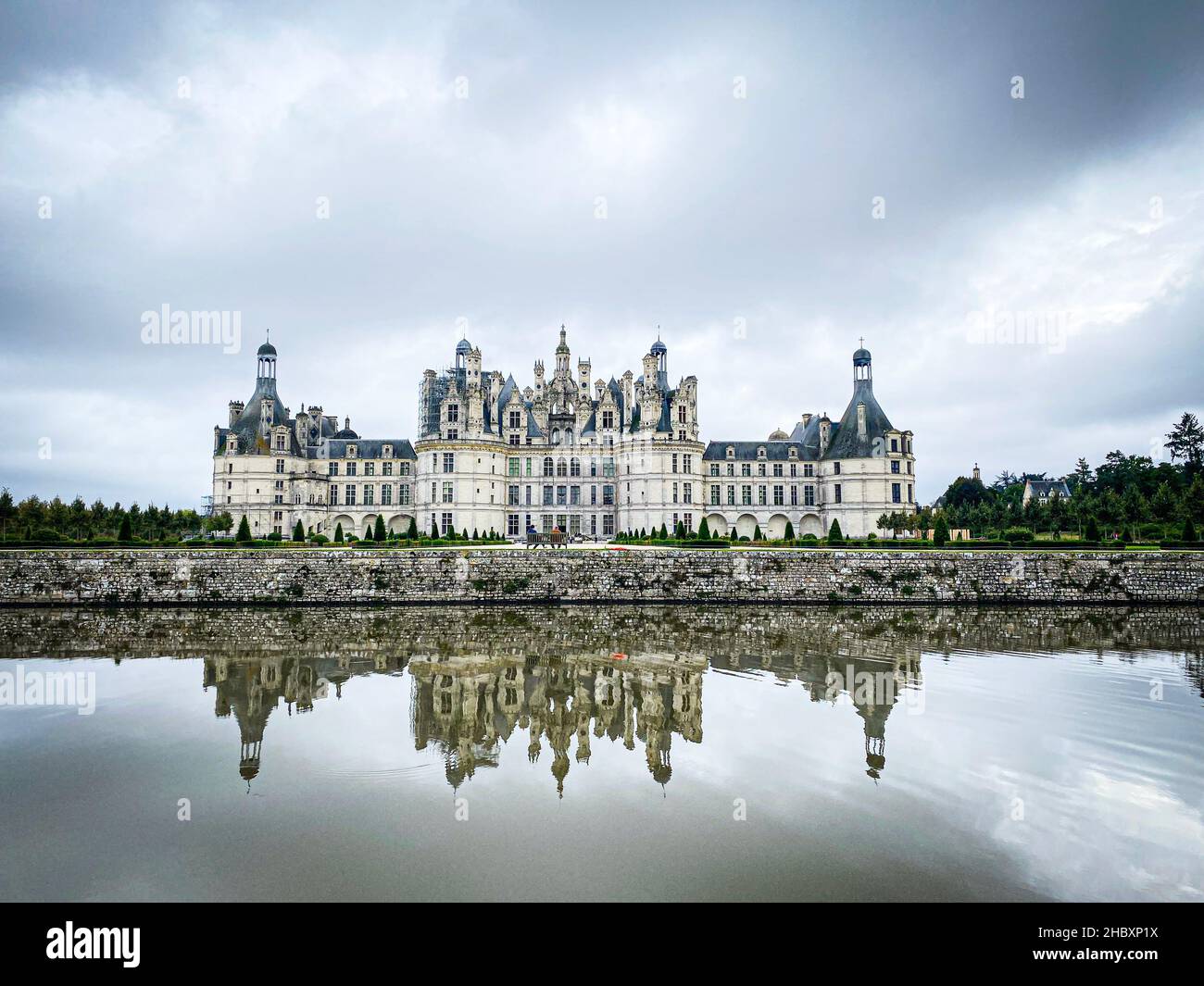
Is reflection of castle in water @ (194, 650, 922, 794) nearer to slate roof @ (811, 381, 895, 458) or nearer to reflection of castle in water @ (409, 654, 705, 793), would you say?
reflection of castle in water @ (409, 654, 705, 793)

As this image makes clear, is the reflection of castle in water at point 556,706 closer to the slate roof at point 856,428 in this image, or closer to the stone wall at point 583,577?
the stone wall at point 583,577

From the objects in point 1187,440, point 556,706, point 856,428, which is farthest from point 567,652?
point 1187,440

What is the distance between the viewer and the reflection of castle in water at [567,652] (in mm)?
12648

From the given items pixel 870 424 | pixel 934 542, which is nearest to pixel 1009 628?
pixel 934 542

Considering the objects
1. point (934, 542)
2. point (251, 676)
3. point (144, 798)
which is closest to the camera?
point (144, 798)

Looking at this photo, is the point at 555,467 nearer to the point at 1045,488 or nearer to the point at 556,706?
the point at 556,706

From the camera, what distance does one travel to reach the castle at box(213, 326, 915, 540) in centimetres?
5484

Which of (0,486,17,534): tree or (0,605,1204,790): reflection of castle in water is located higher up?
(0,486,17,534): tree

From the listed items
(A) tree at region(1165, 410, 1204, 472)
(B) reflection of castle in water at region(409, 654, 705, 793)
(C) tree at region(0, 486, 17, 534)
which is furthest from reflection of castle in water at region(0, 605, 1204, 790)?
(A) tree at region(1165, 410, 1204, 472)

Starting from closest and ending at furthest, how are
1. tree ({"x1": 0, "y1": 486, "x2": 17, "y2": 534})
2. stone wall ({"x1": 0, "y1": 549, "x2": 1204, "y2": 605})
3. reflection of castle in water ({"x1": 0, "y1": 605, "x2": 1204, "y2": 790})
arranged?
reflection of castle in water ({"x1": 0, "y1": 605, "x2": 1204, "y2": 790}), stone wall ({"x1": 0, "y1": 549, "x2": 1204, "y2": 605}), tree ({"x1": 0, "y1": 486, "x2": 17, "y2": 534})

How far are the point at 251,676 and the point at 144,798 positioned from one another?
7.65 metres

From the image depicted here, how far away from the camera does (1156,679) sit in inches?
640

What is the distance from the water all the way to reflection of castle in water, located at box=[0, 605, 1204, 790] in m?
0.14

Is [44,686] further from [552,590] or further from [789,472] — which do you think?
[789,472]
